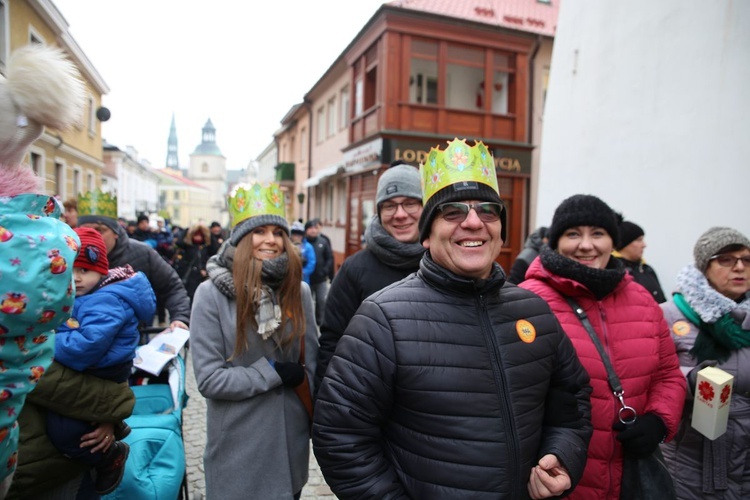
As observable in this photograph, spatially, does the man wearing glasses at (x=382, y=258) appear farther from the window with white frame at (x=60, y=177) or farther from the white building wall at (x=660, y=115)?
the window with white frame at (x=60, y=177)

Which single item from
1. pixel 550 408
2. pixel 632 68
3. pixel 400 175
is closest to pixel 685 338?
pixel 550 408

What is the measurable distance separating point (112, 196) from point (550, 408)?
3962 mm

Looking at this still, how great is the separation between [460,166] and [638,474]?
1.52 metres

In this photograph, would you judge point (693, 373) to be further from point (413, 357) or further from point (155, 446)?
point (155, 446)

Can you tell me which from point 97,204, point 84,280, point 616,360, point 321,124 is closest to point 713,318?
point 616,360

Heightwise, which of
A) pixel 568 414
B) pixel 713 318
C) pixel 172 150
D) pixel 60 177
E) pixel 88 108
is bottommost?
pixel 568 414

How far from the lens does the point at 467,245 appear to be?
1.67 metres

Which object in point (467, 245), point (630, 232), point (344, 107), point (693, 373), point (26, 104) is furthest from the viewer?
point (344, 107)

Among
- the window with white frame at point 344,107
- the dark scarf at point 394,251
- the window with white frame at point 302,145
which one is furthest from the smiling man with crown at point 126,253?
the window with white frame at point 302,145

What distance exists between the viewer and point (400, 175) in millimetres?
2674

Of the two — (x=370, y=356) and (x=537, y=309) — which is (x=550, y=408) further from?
(x=370, y=356)

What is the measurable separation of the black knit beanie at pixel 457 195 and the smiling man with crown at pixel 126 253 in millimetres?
2674

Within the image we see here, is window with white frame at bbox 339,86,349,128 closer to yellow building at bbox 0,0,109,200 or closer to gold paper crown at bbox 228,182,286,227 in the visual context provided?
yellow building at bbox 0,0,109,200

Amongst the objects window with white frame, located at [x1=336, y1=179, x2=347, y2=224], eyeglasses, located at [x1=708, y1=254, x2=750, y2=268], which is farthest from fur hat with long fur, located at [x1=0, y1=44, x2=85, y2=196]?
window with white frame, located at [x1=336, y1=179, x2=347, y2=224]
